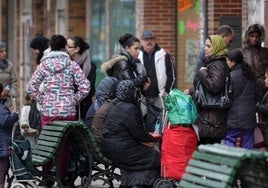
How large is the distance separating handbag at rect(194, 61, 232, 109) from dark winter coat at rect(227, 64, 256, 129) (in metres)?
0.11

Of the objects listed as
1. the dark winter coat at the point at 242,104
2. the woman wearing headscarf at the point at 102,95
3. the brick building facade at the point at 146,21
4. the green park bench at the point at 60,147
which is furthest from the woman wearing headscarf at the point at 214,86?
the brick building facade at the point at 146,21

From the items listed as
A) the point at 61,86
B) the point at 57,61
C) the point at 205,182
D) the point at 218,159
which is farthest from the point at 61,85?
the point at 218,159

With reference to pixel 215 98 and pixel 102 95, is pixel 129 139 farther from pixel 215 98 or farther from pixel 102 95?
pixel 102 95

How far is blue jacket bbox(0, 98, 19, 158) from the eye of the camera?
14.3 meters

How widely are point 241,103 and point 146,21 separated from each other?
27.5 feet

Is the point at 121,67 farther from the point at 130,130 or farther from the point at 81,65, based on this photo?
the point at 130,130

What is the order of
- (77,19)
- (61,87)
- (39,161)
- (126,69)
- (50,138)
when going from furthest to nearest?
(77,19) → (126,69) → (61,87) → (50,138) → (39,161)

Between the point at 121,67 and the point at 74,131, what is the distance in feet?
4.86

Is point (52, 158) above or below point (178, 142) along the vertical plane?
below

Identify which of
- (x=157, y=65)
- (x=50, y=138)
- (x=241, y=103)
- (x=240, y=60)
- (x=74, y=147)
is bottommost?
(x=74, y=147)

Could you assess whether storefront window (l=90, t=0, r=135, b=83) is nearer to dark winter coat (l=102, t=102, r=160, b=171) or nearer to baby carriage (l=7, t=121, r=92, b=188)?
baby carriage (l=7, t=121, r=92, b=188)

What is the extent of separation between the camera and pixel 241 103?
14.0m

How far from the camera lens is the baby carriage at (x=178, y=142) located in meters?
13.9

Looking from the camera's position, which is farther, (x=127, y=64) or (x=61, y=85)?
(x=127, y=64)
